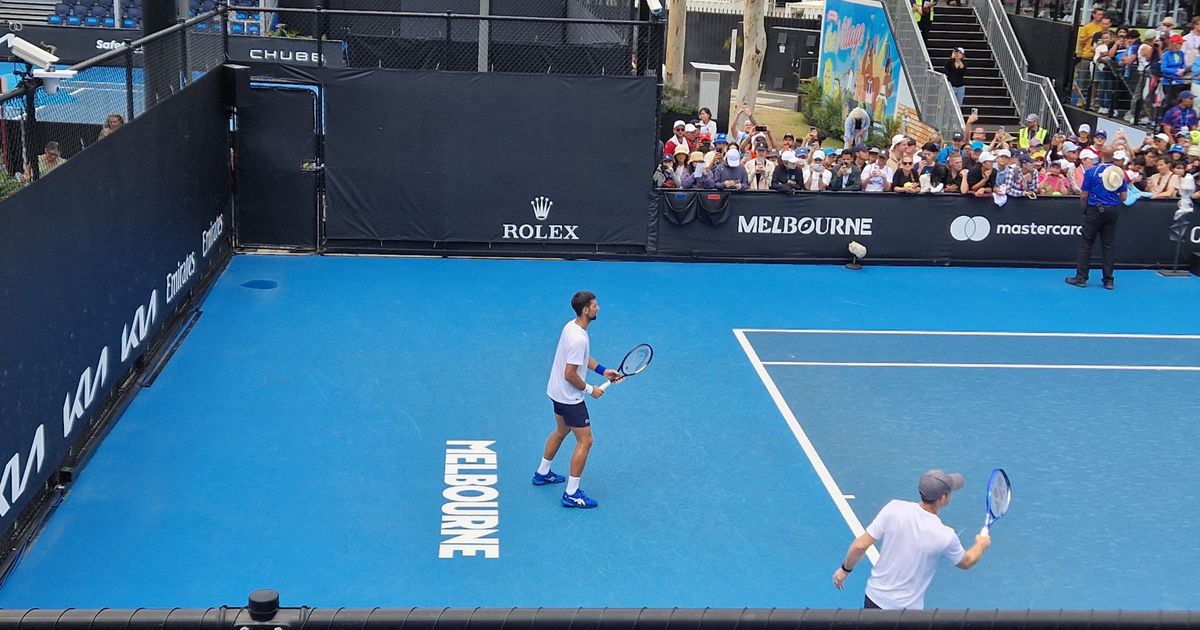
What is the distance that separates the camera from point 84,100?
11.5 meters

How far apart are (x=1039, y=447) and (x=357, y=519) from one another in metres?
6.55

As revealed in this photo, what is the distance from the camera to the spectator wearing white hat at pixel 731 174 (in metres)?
19.7

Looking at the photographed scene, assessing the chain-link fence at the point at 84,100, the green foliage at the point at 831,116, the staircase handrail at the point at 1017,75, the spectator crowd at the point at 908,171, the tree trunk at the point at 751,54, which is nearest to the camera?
the chain-link fence at the point at 84,100

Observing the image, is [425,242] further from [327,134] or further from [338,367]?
[338,367]

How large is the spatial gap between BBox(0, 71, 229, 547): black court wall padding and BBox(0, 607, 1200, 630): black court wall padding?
557 cm

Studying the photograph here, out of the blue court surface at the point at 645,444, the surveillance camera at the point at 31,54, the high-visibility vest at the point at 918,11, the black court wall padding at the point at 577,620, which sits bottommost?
the blue court surface at the point at 645,444

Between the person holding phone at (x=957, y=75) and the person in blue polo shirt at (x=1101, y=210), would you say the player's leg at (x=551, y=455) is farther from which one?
the person holding phone at (x=957, y=75)

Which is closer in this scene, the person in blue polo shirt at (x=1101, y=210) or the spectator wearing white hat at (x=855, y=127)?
the person in blue polo shirt at (x=1101, y=210)

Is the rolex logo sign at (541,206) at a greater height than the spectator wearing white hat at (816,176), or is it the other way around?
the spectator wearing white hat at (816,176)

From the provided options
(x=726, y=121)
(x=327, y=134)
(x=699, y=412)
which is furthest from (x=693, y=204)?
(x=726, y=121)

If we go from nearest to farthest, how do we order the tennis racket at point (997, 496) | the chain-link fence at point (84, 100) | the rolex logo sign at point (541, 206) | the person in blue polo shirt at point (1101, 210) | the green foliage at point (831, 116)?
1. the tennis racket at point (997, 496)
2. the chain-link fence at point (84, 100)
3. the person in blue polo shirt at point (1101, 210)
4. the rolex logo sign at point (541, 206)
5. the green foliage at point (831, 116)

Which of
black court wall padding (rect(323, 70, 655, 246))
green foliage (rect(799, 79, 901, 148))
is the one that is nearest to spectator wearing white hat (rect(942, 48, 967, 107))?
green foliage (rect(799, 79, 901, 148))

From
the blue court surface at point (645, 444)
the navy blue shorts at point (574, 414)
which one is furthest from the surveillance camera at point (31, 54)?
the navy blue shorts at point (574, 414)

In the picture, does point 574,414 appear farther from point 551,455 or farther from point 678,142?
point 678,142
